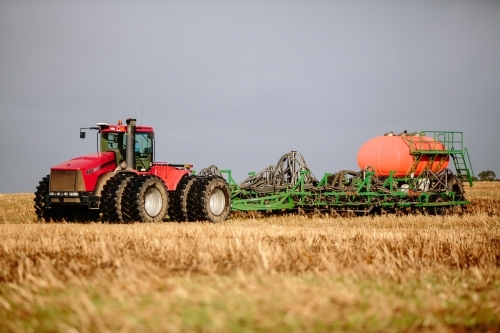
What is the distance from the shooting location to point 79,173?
14.5 metres

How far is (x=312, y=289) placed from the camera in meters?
5.74

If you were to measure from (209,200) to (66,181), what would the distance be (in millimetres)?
3562

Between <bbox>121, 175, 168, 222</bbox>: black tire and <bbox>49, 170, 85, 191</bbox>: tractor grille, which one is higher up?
<bbox>49, 170, 85, 191</bbox>: tractor grille

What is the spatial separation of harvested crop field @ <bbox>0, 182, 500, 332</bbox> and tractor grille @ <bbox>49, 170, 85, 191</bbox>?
436 cm

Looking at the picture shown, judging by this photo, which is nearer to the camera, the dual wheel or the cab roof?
the dual wheel

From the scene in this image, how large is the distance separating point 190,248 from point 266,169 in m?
12.5

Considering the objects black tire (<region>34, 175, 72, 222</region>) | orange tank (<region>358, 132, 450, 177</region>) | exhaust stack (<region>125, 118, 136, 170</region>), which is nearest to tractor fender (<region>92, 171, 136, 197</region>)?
exhaust stack (<region>125, 118, 136, 170</region>)

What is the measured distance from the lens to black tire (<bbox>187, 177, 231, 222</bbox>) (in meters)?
16.0

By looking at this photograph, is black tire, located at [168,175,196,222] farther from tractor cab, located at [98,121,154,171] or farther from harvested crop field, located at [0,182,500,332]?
harvested crop field, located at [0,182,500,332]

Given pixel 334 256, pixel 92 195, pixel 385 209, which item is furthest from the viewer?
pixel 385 209

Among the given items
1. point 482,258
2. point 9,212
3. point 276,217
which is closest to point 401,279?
point 482,258

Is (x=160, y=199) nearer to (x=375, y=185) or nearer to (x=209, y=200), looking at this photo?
(x=209, y=200)

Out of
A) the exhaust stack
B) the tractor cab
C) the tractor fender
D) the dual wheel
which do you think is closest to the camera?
the dual wheel

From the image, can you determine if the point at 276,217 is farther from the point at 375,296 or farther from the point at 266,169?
the point at 375,296
